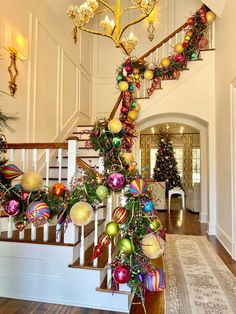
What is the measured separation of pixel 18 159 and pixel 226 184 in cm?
320

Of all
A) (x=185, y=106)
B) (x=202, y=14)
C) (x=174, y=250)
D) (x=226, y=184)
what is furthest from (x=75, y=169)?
(x=202, y=14)

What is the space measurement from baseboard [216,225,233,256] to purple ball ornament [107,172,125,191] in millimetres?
2473

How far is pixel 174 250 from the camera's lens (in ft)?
11.6

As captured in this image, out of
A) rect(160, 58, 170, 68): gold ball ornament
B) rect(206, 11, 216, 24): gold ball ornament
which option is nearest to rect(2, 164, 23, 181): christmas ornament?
rect(160, 58, 170, 68): gold ball ornament

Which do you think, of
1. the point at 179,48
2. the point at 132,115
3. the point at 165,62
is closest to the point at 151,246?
the point at 132,115

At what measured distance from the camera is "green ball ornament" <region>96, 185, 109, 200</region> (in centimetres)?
181

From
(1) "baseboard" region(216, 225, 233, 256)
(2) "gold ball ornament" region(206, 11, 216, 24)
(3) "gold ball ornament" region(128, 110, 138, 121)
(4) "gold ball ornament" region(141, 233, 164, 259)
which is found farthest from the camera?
(3) "gold ball ornament" region(128, 110, 138, 121)

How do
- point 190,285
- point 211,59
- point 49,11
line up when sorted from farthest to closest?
point 211,59 → point 49,11 → point 190,285

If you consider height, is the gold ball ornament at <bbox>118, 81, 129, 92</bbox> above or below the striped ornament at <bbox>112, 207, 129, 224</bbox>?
above

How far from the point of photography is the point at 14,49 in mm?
3008

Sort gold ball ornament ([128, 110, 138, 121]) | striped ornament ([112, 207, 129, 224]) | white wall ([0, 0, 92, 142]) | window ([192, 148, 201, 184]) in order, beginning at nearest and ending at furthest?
striped ornament ([112, 207, 129, 224]) < white wall ([0, 0, 92, 142]) < gold ball ornament ([128, 110, 138, 121]) < window ([192, 148, 201, 184])

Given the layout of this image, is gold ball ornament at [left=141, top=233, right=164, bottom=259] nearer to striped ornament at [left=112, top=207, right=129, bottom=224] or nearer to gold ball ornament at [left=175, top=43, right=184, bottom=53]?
striped ornament at [left=112, top=207, right=129, bottom=224]

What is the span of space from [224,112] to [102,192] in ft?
9.54

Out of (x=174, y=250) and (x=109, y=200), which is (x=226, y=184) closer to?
(x=174, y=250)
